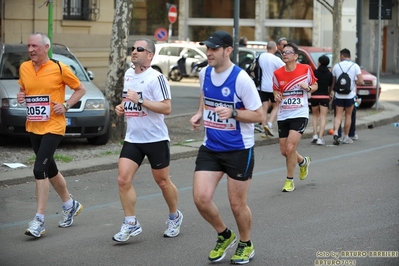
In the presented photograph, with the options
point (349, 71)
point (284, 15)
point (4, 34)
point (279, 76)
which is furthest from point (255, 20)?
point (279, 76)

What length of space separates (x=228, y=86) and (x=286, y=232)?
1.99m

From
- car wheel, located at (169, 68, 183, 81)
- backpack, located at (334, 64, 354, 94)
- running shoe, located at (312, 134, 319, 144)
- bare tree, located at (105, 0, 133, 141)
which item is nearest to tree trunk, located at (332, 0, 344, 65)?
backpack, located at (334, 64, 354, 94)

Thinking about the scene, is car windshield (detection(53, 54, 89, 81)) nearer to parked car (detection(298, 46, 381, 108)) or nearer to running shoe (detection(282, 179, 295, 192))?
running shoe (detection(282, 179, 295, 192))

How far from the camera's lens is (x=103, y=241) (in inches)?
310

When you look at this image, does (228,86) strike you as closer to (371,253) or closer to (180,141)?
(371,253)

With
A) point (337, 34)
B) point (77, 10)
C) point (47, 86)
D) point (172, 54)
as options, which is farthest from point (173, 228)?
point (172, 54)

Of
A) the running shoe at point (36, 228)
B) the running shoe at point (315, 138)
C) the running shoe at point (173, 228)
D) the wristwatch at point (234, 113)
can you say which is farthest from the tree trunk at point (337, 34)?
the wristwatch at point (234, 113)

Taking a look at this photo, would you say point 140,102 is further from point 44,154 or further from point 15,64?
point 15,64

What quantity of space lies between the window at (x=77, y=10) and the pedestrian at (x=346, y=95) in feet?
34.4

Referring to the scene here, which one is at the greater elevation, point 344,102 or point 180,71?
point 180,71

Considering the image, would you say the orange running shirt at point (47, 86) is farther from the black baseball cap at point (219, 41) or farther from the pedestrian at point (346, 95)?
the pedestrian at point (346, 95)

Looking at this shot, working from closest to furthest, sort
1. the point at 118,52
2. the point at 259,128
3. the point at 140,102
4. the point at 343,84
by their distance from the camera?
the point at 140,102
the point at 118,52
the point at 343,84
the point at 259,128

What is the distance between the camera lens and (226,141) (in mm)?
6926

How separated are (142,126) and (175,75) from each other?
1033 inches
